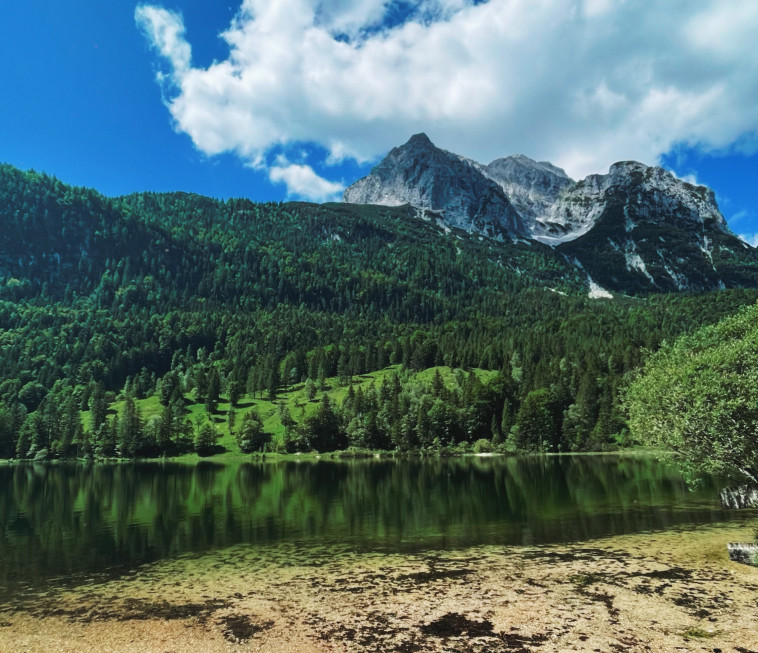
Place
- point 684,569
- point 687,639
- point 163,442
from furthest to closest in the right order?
point 163,442 → point 684,569 → point 687,639

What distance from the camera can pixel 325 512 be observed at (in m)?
59.8

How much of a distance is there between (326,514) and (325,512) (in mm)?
1656

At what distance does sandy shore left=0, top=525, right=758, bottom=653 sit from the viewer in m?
20.9

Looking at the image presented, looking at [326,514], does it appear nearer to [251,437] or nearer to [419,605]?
[419,605]

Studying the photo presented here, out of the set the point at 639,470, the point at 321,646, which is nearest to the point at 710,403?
the point at 321,646

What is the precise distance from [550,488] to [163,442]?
15065 centimetres

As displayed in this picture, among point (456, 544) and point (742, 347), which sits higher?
point (742, 347)

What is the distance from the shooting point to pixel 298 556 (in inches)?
1479

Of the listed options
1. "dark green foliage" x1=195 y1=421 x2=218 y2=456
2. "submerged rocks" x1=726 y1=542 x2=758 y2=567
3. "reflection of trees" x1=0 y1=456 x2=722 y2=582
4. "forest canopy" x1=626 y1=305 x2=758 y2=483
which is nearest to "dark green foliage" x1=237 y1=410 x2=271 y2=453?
"dark green foliage" x1=195 y1=421 x2=218 y2=456

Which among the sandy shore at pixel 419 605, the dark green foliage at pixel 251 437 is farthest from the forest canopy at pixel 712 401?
the dark green foliage at pixel 251 437

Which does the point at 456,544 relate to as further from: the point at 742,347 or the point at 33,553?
the point at 33,553

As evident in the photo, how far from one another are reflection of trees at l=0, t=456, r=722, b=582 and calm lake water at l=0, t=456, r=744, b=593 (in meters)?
0.16

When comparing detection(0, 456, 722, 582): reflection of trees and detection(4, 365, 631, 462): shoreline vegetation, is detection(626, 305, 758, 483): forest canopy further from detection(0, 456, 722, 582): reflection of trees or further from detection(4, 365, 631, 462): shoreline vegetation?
detection(4, 365, 631, 462): shoreline vegetation

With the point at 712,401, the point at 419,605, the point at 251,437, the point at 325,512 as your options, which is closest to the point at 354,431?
the point at 251,437
